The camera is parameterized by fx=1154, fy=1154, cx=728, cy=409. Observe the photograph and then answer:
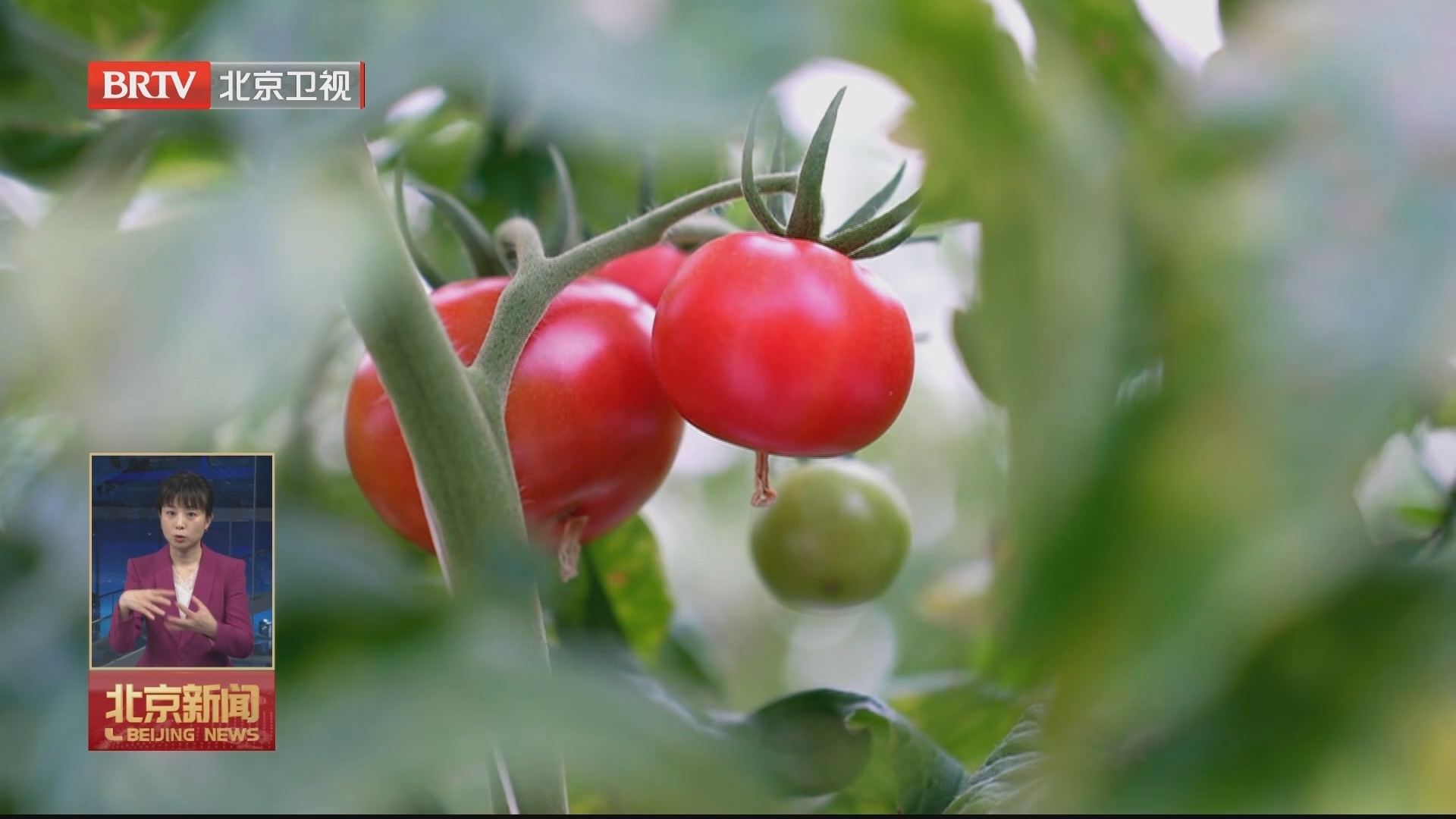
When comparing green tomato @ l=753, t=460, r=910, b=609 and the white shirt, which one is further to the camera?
green tomato @ l=753, t=460, r=910, b=609

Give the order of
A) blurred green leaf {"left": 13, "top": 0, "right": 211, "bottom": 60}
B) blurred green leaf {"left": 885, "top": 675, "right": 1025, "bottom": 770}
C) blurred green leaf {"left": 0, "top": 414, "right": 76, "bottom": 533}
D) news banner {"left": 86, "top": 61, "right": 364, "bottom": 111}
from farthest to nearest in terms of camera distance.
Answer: blurred green leaf {"left": 885, "top": 675, "right": 1025, "bottom": 770}, blurred green leaf {"left": 13, "top": 0, "right": 211, "bottom": 60}, blurred green leaf {"left": 0, "top": 414, "right": 76, "bottom": 533}, news banner {"left": 86, "top": 61, "right": 364, "bottom": 111}

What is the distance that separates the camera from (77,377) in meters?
0.12

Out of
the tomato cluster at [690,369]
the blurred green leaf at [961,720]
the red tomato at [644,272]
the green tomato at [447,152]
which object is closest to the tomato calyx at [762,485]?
the tomato cluster at [690,369]

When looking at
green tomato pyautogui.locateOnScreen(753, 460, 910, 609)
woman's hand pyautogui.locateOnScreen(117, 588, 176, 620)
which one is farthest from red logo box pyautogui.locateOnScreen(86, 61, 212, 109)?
green tomato pyautogui.locateOnScreen(753, 460, 910, 609)

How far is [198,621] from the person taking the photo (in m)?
0.25

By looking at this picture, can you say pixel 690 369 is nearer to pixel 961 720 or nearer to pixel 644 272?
pixel 644 272

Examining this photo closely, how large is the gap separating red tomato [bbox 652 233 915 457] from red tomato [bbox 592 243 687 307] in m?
0.11

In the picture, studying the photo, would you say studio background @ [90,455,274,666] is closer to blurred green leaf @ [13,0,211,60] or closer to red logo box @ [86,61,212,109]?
red logo box @ [86,61,212,109]

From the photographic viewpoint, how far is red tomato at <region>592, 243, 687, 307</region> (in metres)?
0.44

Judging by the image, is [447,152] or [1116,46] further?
[447,152]

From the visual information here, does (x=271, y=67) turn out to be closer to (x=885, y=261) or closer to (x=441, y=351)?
(x=441, y=351)

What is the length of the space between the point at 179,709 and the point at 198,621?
22 mm

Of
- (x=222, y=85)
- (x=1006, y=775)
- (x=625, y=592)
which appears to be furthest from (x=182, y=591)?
(x=625, y=592)

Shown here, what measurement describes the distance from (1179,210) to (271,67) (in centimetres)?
15
